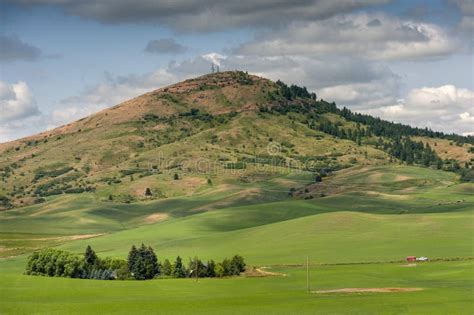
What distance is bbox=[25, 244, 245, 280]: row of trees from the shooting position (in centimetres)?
14938

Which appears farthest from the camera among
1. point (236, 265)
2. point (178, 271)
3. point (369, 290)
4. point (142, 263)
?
point (142, 263)

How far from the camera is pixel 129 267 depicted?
15200 centimetres

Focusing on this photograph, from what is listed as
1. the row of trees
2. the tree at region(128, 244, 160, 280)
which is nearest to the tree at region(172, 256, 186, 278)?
the row of trees

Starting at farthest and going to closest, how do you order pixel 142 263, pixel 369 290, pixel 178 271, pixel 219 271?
1. pixel 142 263
2. pixel 219 271
3. pixel 178 271
4. pixel 369 290

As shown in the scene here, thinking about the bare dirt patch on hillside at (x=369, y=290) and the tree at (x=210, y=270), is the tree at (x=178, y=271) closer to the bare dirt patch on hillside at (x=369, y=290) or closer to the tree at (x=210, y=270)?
the tree at (x=210, y=270)

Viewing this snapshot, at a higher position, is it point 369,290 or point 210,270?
point 210,270

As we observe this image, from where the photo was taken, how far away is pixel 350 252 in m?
180

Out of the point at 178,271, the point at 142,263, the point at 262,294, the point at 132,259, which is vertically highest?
the point at 132,259

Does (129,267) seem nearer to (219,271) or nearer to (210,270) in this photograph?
(210,270)

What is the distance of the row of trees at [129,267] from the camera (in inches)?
5881

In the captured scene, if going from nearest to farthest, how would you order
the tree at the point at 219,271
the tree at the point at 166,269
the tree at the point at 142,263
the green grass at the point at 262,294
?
the green grass at the point at 262,294 → the tree at the point at 219,271 → the tree at the point at 142,263 → the tree at the point at 166,269

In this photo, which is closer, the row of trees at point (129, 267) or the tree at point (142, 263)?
the row of trees at point (129, 267)

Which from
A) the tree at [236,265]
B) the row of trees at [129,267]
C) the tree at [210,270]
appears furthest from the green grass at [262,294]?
the row of trees at [129,267]

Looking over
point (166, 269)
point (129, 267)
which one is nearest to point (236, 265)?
point (166, 269)
